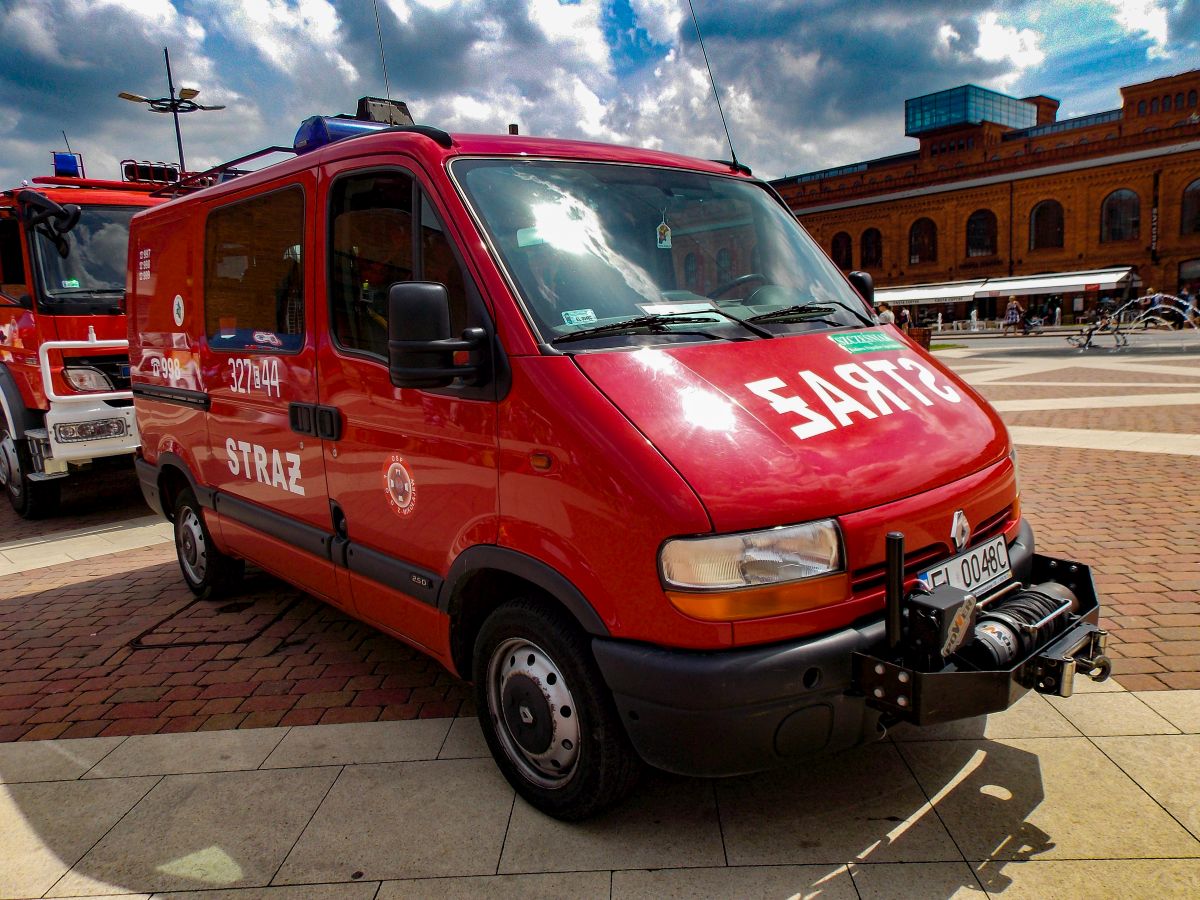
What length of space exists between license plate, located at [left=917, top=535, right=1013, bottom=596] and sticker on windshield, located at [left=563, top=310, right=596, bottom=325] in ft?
4.28

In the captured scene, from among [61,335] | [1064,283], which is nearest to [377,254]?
[61,335]

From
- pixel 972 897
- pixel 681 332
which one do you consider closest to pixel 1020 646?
pixel 972 897

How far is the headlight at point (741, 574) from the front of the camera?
2318mm

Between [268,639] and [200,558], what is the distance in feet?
3.18

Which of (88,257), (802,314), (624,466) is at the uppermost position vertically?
(88,257)

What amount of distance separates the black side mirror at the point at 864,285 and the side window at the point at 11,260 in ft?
23.5

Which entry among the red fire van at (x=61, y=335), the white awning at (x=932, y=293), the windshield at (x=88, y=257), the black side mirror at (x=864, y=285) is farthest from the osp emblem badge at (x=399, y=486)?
the white awning at (x=932, y=293)

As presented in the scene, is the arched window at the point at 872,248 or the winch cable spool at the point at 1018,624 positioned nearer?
the winch cable spool at the point at 1018,624

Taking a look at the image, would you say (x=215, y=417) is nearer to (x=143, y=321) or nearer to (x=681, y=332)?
(x=143, y=321)

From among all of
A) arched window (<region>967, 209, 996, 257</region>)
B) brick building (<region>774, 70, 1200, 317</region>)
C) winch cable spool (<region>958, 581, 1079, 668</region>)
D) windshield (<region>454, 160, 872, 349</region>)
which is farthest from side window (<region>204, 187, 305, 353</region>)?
arched window (<region>967, 209, 996, 257</region>)

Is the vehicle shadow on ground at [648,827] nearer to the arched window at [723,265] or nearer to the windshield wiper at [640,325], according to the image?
the windshield wiper at [640,325]

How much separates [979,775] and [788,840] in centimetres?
81

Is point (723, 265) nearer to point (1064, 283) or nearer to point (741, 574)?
point (741, 574)

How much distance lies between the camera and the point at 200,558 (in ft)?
17.5
